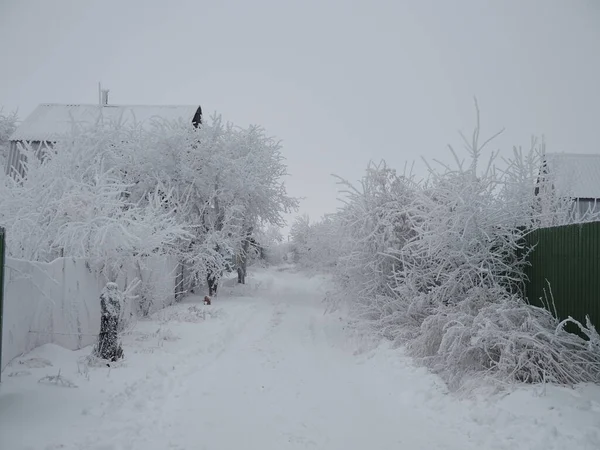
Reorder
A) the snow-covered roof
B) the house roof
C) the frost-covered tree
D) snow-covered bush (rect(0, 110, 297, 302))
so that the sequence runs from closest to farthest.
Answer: snow-covered bush (rect(0, 110, 297, 302)) < the house roof < the snow-covered roof < the frost-covered tree

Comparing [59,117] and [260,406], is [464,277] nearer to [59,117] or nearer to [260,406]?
[260,406]

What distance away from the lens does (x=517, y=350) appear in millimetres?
6449

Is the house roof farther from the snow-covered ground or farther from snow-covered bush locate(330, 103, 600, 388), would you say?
the snow-covered ground

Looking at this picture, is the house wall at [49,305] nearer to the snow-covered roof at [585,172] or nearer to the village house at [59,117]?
the village house at [59,117]

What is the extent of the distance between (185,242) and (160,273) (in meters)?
4.60

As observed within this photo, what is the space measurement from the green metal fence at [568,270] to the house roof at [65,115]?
2095cm

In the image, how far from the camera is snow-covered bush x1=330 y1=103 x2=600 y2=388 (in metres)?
6.50

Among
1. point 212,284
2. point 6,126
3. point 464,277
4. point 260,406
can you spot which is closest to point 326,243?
point 212,284

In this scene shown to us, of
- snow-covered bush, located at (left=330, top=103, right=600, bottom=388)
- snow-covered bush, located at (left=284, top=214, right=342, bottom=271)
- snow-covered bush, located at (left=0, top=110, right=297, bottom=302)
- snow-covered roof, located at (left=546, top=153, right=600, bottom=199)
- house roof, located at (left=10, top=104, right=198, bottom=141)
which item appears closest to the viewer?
snow-covered bush, located at (left=330, top=103, right=600, bottom=388)

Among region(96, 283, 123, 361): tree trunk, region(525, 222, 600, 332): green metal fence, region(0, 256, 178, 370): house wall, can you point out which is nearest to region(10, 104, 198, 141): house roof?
region(0, 256, 178, 370): house wall

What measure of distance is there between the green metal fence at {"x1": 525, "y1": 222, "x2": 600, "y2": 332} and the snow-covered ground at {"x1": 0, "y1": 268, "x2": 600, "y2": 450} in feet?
6.11

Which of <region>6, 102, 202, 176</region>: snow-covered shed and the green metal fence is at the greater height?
<region>6, 102, 202, 176</region>: snow-covered shed

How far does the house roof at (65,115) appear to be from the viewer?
84.1ft

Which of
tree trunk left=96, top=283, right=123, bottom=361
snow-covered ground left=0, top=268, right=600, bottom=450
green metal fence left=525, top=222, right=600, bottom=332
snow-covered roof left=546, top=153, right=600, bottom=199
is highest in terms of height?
snow-covered roof left=546, top=153, right=600, bottom=199
